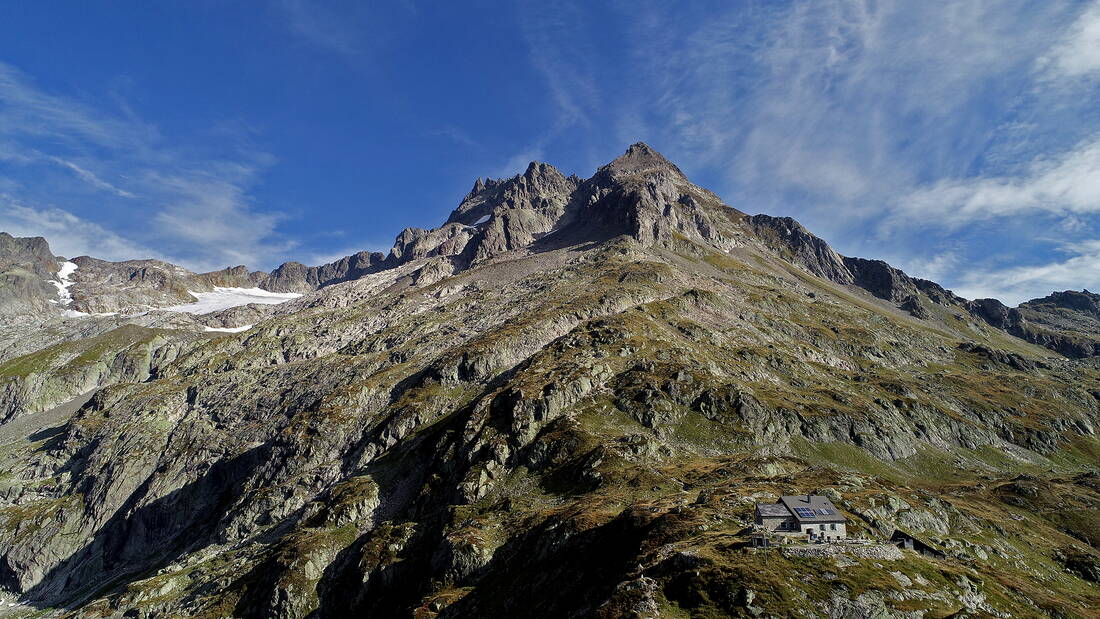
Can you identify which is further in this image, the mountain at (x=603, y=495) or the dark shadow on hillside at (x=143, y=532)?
the dark shadow on hillside at (x=143, y=532)

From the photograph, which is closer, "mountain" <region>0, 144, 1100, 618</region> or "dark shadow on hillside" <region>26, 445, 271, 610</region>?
"mountain" <region>0, 144, 1100, 618</region>

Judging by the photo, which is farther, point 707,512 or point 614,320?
point 614,320

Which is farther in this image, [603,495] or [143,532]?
[143,532]

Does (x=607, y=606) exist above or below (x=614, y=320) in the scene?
below

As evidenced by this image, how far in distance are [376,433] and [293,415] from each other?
2290 inches

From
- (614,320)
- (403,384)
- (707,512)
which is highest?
(614,320)

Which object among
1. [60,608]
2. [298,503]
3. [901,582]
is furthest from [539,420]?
[60,608]

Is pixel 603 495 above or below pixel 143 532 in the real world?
above

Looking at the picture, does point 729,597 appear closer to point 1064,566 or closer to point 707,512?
point 707,512

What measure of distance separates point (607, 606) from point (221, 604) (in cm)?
9750

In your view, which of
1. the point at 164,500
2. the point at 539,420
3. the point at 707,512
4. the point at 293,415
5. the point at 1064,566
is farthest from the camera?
the point at 293,415

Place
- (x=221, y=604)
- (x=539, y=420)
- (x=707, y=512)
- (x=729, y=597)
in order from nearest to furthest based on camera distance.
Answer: (x=729, y=597), (x=707, y=512), (x=221, y=604), (x=539, y=420)

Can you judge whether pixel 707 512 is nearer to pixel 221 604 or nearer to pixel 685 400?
pixel 685 400

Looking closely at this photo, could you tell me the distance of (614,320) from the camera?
183000 millimetres
